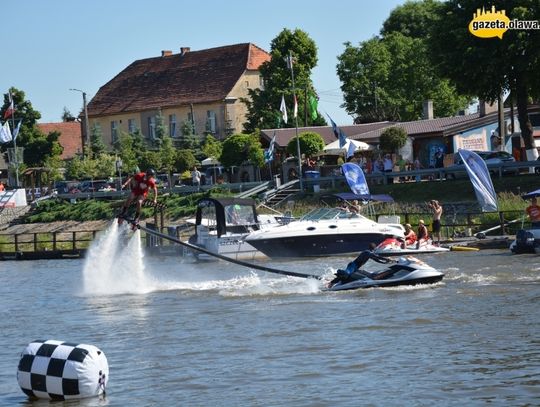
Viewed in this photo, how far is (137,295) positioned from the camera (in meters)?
32.8

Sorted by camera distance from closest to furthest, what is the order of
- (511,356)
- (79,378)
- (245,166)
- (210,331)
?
1. (79,378)
2. (511,356)
3. (210,331)
4. (245,166)

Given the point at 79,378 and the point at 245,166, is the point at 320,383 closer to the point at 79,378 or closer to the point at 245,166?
the point at 79,378

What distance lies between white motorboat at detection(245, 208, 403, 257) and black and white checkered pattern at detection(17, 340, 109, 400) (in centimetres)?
2384

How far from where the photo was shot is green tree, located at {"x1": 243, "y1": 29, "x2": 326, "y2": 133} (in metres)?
79.8

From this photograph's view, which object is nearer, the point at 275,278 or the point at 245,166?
the point at 275,278

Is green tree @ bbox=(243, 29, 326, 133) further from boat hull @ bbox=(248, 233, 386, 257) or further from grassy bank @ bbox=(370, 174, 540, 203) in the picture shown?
boat hull @ bbox=(248, 233, 386, 257)

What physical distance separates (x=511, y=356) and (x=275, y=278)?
16792 mm

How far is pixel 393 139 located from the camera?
6272 cm

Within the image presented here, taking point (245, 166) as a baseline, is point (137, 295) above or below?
below

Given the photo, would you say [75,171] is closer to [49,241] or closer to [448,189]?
[49,241]

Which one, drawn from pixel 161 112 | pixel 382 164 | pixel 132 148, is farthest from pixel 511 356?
pixel 161 112

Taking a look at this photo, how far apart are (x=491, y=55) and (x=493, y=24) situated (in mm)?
1459

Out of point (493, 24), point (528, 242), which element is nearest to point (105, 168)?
point (493, 24)

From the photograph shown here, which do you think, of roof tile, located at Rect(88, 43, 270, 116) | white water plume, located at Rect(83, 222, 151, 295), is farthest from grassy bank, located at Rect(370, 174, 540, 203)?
roof tile, located at Rect(88, 43, 270, 116)
